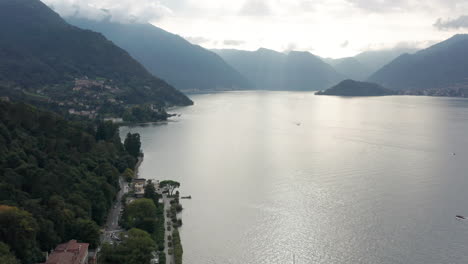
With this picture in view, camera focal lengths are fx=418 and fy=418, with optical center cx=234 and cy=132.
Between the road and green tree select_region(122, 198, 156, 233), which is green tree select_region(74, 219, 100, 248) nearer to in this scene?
the road

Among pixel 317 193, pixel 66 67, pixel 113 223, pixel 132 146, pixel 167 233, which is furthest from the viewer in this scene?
pixel 66 67

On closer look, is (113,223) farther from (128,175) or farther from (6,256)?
(128,175)

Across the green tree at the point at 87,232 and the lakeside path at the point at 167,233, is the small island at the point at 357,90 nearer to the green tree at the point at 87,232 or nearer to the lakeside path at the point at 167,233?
the lakeside path at the point at 167,233

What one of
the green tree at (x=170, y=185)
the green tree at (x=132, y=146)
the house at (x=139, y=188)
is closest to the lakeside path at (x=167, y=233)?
the green tree at (x=170, y=185)

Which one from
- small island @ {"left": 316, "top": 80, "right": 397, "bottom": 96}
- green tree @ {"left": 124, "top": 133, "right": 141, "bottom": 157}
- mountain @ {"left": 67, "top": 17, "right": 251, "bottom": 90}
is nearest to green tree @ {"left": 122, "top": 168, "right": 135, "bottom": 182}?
green tree @ {"left": 124, "top": 133, "right": 141, "bottom": 157}

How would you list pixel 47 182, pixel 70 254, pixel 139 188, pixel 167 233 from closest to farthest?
1. pixel 70 254
2. pixel 47 182
3. pixel 167 233
4. pixel 139 188

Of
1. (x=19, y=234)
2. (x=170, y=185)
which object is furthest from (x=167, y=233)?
(x=170, y=185)
